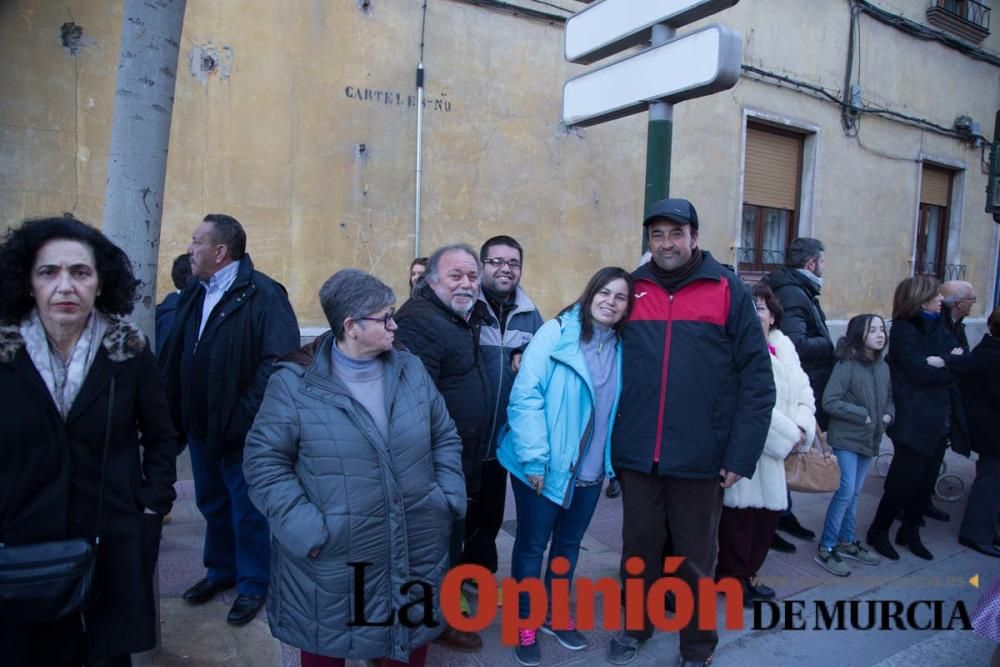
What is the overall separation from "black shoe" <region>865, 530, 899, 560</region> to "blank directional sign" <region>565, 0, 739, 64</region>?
335 cm

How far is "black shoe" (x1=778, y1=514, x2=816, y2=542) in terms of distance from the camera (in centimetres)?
463

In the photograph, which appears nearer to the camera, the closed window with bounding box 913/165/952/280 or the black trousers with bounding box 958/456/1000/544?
the black trousers with bounding box 958/456/1000/544

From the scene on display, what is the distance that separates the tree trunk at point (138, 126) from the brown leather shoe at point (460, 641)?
6.17 feet

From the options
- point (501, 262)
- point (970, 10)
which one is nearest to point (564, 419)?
point (501, 262)

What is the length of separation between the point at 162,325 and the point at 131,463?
6.20 ft

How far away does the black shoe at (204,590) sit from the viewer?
130 inches

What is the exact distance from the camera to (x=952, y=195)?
1174cm

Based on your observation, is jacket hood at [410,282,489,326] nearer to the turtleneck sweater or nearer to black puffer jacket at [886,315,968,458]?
the turtleneck sweater

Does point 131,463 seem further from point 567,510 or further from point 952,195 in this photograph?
point 952,195

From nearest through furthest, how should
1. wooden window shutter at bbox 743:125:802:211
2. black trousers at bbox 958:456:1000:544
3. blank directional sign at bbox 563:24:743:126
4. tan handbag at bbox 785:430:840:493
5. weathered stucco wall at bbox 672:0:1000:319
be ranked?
1. blank directional sign at bbox 563:24:743:126
2. tan handbag at bbox 785:430:840:493
3. black trousers at bbox 958:456:1000:544
4. weathered stucco wall at bbox 672:0:1000:319
5. wooden window shutter at bbox 743:125:802:211

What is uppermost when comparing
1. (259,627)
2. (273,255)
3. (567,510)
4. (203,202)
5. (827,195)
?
(827,195)

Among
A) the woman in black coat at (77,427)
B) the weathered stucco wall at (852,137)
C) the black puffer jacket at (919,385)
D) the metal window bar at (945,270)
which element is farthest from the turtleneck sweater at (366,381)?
the metal window bar at (945,270)

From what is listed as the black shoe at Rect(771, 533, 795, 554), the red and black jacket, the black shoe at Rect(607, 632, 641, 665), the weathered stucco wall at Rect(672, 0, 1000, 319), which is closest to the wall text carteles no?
the weathered stucco wall at Rect(672, 0, 1000, 319)

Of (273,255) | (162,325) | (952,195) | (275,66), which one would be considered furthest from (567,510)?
(952,195)
